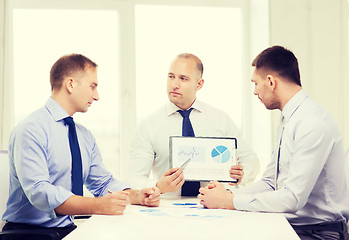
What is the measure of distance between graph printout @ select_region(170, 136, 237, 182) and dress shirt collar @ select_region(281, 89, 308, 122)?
34cm

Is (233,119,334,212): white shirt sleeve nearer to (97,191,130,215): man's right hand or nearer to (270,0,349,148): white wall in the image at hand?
(97,191,130,215): man's right hand

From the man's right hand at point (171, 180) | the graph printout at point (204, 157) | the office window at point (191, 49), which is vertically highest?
the office window at point (191, 49)

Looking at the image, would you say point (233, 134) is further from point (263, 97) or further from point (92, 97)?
point (92, 97)

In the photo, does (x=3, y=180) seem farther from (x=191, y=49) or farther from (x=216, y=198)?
(x=191, y=49)

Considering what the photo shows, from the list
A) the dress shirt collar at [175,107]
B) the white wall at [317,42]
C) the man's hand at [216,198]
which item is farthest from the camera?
the white wall at [317,42]

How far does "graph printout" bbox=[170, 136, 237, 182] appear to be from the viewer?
247cm

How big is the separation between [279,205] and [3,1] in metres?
2.87

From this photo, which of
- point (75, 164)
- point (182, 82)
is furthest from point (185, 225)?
point (182, 82)

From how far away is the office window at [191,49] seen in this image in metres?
4.11

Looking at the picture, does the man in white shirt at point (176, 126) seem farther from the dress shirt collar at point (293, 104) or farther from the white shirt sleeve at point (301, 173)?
the white shirt sleeve at point (301, 173)

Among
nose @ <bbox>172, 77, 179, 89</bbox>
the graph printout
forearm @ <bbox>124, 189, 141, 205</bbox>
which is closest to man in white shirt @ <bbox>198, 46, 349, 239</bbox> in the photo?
the graph printout

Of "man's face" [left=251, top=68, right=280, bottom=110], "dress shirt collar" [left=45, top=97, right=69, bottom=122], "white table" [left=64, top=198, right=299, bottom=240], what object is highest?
"man's face" [left=251, top=68, right=280, bottom=110]

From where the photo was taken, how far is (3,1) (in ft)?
12.5

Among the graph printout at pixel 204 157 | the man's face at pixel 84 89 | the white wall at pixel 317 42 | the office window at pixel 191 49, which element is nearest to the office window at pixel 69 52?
the office window at pixel 191 49
